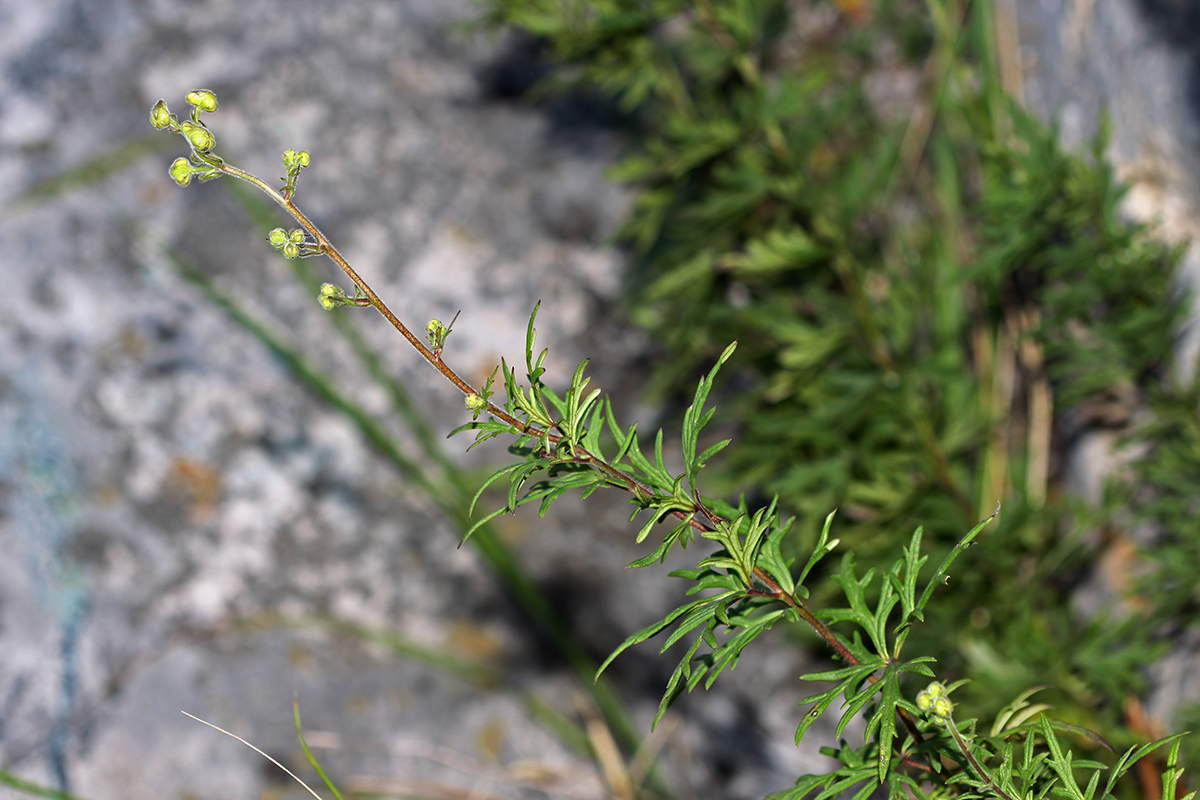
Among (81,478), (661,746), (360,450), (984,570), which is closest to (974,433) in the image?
(984,570)

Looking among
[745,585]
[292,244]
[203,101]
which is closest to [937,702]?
[745,585]

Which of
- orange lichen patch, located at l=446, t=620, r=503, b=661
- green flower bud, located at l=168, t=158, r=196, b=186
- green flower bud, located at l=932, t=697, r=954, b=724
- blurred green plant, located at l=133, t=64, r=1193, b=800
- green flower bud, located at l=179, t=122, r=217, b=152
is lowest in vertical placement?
green flower bud, located at l=932, t=697, r=954, b=724

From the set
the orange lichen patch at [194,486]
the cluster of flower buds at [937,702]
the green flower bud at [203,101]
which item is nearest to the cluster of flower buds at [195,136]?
the green flower bud at [203,101]

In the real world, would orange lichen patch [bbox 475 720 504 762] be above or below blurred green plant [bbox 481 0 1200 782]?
below

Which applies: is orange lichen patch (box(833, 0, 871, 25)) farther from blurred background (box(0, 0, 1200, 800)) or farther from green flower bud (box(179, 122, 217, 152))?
green flower bud (box(179, 122, 217, 152))

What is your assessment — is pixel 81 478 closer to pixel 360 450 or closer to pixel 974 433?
pixel 360 450

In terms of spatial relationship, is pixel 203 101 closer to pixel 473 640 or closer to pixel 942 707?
pixel 942 707

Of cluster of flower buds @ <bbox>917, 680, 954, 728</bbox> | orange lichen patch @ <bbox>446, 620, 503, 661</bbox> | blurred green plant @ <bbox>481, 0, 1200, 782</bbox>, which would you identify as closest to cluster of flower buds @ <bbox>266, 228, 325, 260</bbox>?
cluster of flower buds @ <bbox>917, 680, 954, 728</bbox>
